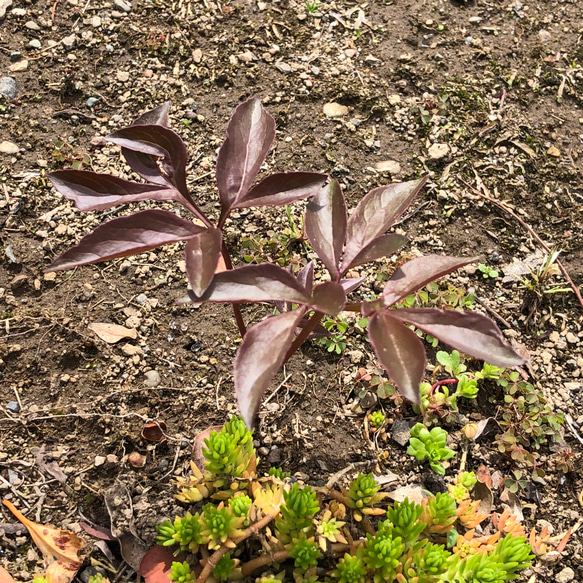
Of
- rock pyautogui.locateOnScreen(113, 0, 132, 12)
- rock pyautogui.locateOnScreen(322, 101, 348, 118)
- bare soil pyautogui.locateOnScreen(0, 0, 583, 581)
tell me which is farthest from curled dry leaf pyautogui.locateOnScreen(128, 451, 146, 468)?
rock pyautogui.locateOnScreen(113, 0, 132, 12)

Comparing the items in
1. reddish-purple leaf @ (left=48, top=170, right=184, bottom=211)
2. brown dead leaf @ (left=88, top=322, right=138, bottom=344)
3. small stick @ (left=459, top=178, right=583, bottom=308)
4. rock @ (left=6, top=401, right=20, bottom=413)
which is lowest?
rock @ (left=6, top=401, right=20, bottom=413)

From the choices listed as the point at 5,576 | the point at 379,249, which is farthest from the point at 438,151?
the point at 5,576

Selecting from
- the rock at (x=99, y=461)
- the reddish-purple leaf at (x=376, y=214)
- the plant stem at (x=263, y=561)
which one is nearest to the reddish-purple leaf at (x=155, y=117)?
the reddish-purple leaf at (x=376, y=214)

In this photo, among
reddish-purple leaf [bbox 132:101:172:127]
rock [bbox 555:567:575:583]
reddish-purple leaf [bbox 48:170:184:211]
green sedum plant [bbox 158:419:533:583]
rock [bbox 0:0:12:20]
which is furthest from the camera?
rock [bbox 0:0:12:20]

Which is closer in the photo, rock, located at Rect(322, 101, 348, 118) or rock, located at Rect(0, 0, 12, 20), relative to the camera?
rock, located at Rect(322, 101, 348, 118)

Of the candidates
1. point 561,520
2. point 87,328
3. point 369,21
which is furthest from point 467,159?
point 87,328

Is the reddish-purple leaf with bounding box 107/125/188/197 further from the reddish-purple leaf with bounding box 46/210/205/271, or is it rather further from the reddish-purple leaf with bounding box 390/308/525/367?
the reddish-purple leaf with bounding box 390/308/525/367
